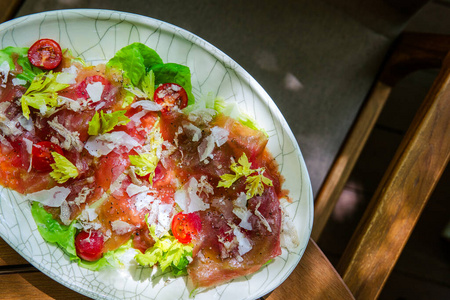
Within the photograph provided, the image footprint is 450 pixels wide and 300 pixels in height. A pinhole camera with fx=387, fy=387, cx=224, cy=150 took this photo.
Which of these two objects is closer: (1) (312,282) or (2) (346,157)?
(1) (312,282)

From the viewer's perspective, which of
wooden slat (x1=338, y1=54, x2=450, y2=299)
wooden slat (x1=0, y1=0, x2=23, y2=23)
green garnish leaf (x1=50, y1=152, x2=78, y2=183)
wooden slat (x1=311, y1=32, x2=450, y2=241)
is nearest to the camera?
green garnish leaf (x1=50, y1=152, x2=78, y2=183)

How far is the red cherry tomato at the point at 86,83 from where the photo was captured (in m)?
1.45

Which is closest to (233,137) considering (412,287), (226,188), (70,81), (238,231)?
(226,188)

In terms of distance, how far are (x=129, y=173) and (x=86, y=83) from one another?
38 centimetres

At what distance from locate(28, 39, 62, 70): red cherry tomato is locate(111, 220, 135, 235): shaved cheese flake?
0.64 meters

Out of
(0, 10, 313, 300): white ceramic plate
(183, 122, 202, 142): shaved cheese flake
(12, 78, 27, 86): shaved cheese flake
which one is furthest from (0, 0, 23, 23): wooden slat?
(183, 122, 202, 142): shaved cheese flake

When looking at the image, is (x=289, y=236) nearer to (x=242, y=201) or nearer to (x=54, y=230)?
(x=242, y=201)

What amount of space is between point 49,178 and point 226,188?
0.65 m

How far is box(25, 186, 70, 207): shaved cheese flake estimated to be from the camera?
4.62 ft

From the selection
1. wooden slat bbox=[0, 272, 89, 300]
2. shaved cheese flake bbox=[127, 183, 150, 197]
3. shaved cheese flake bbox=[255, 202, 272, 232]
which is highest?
shaved cheese flake bbox=[255, 202, 272, 232]

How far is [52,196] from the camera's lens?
141 centimetres

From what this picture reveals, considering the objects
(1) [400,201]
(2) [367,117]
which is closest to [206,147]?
(1) [400,201]

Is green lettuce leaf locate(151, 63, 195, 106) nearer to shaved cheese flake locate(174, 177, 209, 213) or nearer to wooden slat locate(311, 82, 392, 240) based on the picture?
shaved cheese flake locate(174, 177, 209, 213)

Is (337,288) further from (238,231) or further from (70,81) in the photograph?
(70,81)
